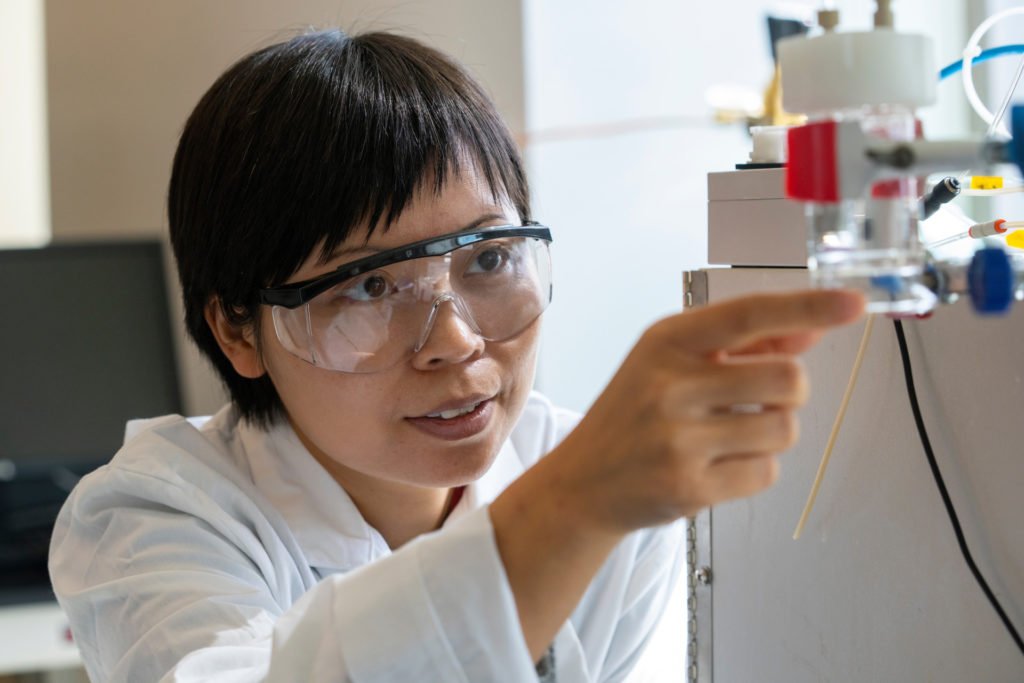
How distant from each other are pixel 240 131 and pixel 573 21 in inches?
55.5

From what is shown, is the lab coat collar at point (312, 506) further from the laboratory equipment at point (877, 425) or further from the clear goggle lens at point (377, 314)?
the laboratory equipment at point (877, 425)

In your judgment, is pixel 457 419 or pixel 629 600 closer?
pixel 457 419

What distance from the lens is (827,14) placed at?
59 cm

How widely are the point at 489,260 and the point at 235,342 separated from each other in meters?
0.29

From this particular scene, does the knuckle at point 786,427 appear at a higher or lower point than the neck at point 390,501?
higher

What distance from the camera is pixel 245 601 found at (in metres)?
0.87

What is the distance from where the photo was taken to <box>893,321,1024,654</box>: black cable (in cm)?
69

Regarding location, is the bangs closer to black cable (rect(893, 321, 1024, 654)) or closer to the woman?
the woman

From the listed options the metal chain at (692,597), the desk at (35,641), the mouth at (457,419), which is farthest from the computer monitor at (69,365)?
the metal chain at (692,597)

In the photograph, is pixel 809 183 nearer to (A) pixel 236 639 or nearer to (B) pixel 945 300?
(B) pixel 945 300

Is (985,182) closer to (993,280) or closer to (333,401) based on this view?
(993,280)

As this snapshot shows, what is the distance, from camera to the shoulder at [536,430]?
1294 mm

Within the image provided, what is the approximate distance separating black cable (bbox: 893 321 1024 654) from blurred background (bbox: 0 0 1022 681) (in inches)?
59.4

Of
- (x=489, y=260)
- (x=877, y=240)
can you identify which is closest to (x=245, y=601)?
(x=489, y=260)
